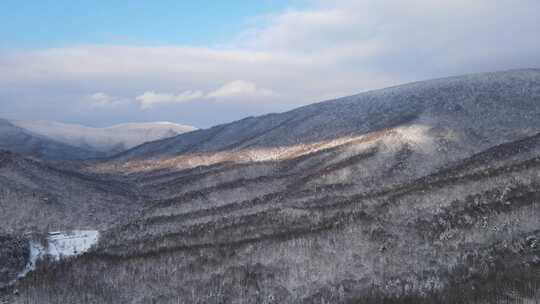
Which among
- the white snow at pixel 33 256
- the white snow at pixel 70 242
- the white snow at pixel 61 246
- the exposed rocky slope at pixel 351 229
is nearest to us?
the exposed rocky slope at pixel 351 229

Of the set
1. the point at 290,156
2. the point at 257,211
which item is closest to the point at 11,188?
the point at 257,211

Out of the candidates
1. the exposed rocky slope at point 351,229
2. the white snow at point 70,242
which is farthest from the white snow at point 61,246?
the exposed rocky slope at point 351,229

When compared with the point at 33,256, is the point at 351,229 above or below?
below

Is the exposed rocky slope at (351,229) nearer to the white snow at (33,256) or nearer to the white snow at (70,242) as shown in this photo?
the white snow at (33,256)

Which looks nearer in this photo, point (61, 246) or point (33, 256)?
point (33, 256)

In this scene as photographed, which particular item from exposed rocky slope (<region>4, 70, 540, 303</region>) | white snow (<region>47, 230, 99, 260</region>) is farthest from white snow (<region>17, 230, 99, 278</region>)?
exposed rocky slope (<region>4, 70, 540, 303</region>)

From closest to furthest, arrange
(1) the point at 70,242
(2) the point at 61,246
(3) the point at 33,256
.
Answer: (3) the point at 33,256
(2) the point at 61,246
(1) the point at 70,242

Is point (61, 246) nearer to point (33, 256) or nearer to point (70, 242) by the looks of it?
point (70, 242)

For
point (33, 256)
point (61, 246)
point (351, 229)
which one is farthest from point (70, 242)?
point (351, 229)

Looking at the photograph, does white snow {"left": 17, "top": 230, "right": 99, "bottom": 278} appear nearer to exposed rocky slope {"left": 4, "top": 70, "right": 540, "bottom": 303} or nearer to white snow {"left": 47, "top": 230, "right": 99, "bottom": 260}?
white snow {"left": 47, "top": 230, "right": 99, "bottom": 260}

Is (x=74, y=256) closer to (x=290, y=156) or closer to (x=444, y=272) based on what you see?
(x=444, y=272)
